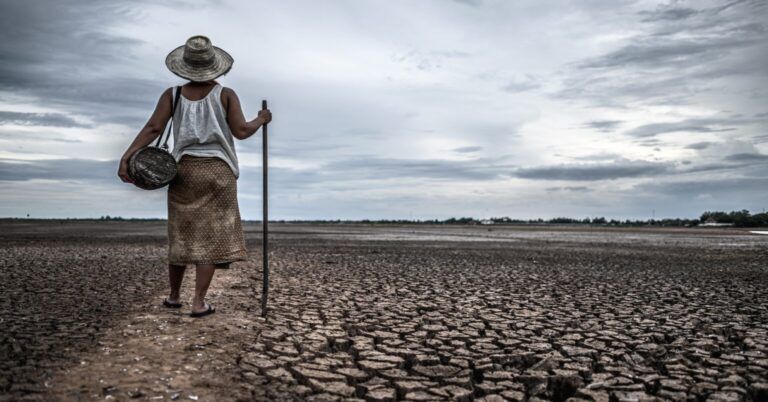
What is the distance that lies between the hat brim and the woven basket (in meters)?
0.55

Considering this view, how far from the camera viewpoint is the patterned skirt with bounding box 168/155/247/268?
11.4 feet

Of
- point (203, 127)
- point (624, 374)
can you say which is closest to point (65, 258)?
point (203, 127)

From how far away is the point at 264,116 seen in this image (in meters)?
3.87

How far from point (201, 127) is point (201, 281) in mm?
1051

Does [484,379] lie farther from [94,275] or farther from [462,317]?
[94,275]

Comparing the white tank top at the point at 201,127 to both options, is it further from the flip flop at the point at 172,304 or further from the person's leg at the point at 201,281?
the flip flop at the point at 172,304

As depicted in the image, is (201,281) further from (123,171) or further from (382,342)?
(382,342)

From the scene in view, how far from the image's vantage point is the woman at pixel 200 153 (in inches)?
137

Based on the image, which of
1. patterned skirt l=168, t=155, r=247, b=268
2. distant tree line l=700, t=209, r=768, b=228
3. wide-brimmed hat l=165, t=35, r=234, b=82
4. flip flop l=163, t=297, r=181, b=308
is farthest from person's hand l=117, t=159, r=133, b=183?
distant tree line l=700, t=209, r=768, b=228

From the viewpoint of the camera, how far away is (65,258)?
9.07 meters

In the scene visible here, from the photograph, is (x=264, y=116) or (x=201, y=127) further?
(x=264, y=116)

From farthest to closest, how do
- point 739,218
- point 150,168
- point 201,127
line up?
1. point 739,218
2. point 201,127
3. point 150,168

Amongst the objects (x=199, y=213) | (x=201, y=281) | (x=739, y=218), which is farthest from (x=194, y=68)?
(x=739, y=218)

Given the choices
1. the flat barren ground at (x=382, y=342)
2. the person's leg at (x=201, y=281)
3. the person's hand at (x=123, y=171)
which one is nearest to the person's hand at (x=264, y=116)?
the person's hand at (x=123, y=171)
